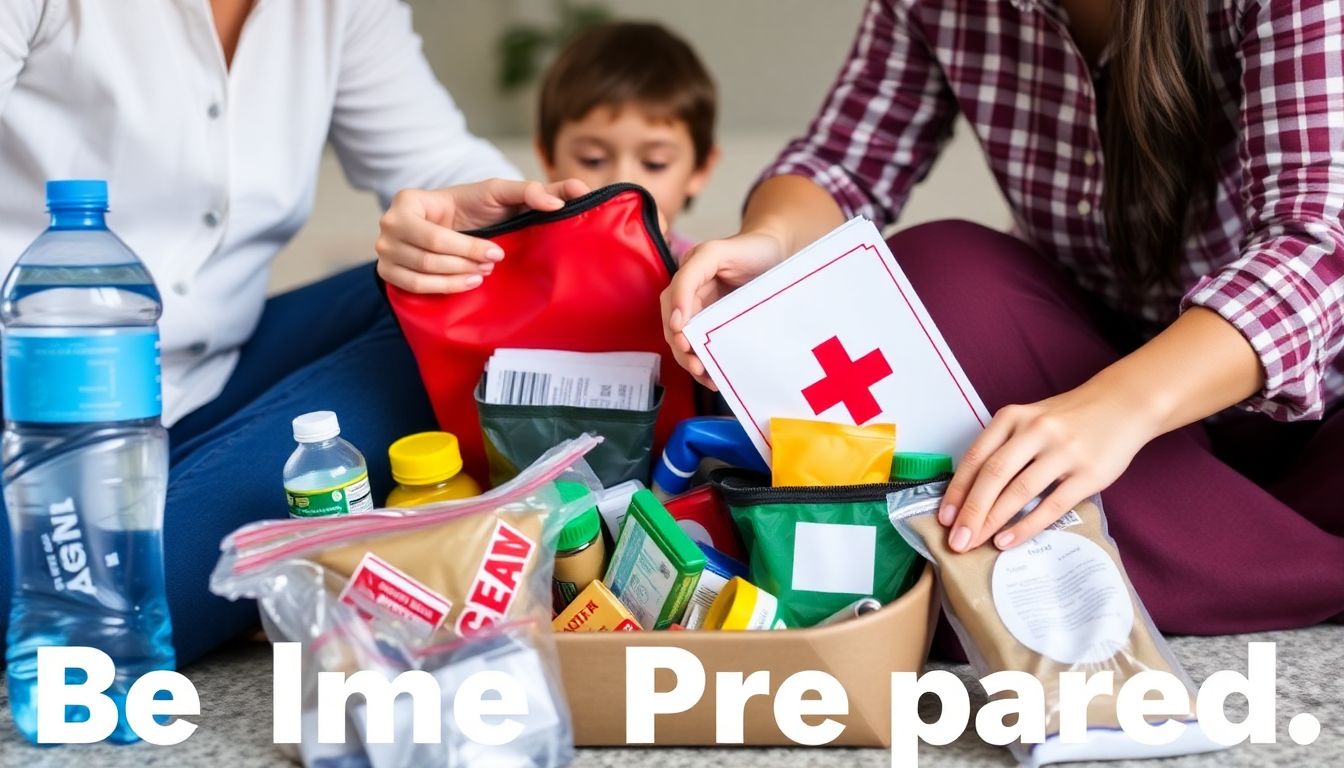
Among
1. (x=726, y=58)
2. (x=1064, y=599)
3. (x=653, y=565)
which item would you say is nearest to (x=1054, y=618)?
(x=1064, y=599)

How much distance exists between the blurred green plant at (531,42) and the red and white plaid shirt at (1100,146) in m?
2.27

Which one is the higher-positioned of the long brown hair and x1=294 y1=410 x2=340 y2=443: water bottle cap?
the long brown hair

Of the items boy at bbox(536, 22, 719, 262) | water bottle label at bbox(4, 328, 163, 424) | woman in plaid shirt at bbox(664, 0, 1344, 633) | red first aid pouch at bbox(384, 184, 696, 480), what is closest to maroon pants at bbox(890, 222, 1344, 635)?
woman in plaid shirt at bbox(664, 0, 1344, 633)

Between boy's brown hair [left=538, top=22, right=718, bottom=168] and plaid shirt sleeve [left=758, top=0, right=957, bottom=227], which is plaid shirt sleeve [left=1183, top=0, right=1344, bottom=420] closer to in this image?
plaid shirt sleeve [left=758, top=0, right=957, bottom=227]

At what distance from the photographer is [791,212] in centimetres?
97

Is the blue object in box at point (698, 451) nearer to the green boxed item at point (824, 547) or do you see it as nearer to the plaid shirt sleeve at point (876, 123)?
the green boxed item at point (824, 547)

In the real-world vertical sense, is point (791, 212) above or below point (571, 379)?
above

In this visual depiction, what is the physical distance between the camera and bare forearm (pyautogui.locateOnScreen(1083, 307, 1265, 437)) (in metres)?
0.71

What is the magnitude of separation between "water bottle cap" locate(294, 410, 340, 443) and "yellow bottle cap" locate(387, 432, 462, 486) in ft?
0.18

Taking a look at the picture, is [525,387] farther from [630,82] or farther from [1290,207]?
[630,82]

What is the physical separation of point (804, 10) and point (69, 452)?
9.21 ft

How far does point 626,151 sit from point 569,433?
2.45 feet

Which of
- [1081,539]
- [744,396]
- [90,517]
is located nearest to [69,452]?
[90,517]

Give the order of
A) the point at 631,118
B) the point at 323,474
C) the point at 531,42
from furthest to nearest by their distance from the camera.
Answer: the point at 531,42 → the point at 631,118 → the point at 323,474
